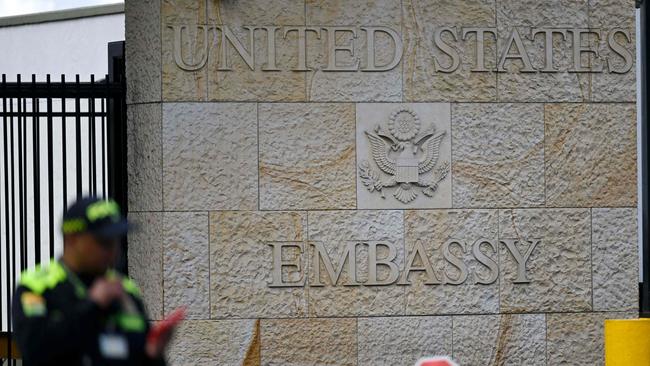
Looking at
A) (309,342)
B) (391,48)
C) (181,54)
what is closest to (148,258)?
(309,342)

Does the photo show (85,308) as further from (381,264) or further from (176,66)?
(381,264)

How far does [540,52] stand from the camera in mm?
10406

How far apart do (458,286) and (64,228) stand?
19.4 ft

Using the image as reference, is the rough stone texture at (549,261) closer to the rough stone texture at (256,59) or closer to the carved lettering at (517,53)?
the carved lettering at (517,53)

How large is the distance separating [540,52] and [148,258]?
347cm

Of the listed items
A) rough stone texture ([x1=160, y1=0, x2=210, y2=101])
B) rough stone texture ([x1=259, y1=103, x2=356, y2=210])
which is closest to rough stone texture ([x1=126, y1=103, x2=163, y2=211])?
rough stone texture ([x1=160, y1=0, x2=210, y2=101])

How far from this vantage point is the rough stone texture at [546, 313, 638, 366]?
33.9 ft

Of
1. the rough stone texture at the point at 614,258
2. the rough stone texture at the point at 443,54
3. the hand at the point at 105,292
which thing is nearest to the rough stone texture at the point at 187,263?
the rough stone texture at the point at 443,54

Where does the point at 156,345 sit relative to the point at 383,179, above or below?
below

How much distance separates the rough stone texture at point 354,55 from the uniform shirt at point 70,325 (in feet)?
18.0

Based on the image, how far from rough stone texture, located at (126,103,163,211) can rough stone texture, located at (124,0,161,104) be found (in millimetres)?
107

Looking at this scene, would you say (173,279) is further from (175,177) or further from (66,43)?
(66,43)

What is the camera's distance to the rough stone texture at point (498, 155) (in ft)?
33.7

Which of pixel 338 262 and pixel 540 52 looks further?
pixel 540 52
